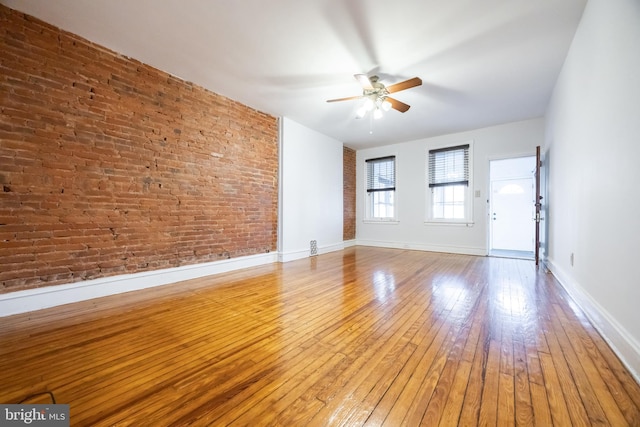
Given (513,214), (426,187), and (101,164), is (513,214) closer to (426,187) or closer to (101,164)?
(426,187)

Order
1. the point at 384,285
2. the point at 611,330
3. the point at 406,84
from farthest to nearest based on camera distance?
the point at 384,285, the point at 406,84, the point at 611,330

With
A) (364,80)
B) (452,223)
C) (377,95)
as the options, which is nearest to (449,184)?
(452,223)

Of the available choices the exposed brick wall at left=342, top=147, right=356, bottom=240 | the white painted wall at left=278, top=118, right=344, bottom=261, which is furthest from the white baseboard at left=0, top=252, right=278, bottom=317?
the exposed brick wall at left=342, top=147, right=356, bottom=240

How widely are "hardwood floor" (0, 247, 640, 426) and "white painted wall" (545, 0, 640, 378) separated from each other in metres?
0.30

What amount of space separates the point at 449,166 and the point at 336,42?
14.9 ft

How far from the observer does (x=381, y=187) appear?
7.30 m

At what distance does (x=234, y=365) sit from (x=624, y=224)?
2.75 m

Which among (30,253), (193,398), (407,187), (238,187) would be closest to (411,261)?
(407,187)

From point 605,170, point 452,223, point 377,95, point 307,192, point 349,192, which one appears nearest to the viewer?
point 605,170

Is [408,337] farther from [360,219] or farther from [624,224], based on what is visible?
[360,219]

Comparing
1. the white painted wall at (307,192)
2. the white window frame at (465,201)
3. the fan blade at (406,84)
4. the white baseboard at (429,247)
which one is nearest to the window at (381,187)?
the white baseboard at (429,247)

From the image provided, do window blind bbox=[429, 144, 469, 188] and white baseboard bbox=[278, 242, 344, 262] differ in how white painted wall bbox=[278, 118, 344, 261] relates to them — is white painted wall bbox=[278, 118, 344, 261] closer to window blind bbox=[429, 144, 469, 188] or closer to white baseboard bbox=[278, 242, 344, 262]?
white baseboard bbox=[278, 242, 344, 262]

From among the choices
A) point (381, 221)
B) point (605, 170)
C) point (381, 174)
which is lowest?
point (381, 221)

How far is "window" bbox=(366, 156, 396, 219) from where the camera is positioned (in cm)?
708
